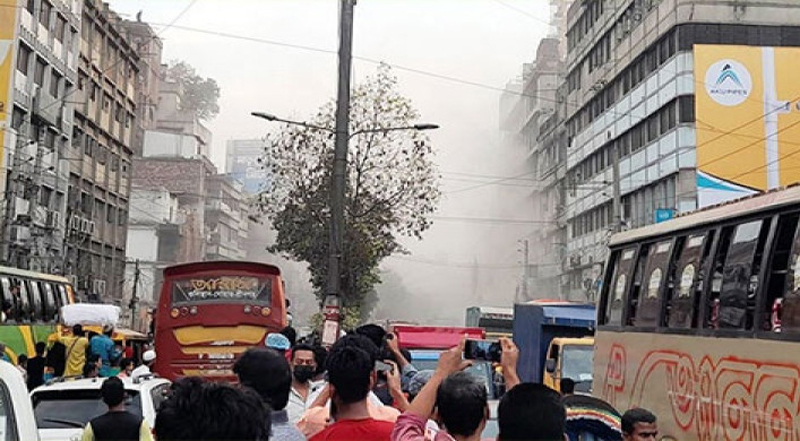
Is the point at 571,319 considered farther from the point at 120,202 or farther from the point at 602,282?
the point at 120,202

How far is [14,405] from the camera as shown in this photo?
15.5 ft

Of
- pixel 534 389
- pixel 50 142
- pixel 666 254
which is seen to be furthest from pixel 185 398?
pixel 50 142

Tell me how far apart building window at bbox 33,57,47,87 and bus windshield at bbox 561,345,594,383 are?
2666cm

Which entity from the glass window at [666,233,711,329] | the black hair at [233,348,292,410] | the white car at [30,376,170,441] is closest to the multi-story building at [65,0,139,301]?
the white car at [30,376,170,441]

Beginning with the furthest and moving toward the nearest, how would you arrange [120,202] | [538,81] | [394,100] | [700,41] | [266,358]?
[538,81]
[120,202]
[700,41]
[394,100]
[266,358]

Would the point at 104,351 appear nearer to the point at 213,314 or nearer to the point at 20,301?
the point at 213,314

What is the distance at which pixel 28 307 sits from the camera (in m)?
18.8

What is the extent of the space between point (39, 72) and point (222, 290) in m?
23.1

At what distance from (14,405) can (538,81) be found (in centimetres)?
6568

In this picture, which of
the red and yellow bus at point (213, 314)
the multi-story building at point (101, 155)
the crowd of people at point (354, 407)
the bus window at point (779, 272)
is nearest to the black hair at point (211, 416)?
the crowd of people at point (354, 407)

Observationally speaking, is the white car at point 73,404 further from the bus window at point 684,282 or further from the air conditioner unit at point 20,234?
the air conditioner unit at point 20,234

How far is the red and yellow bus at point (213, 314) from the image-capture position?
15.2 metres

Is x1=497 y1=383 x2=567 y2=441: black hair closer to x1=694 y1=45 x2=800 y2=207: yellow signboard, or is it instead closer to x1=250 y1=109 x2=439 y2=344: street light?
x1=250 y1=109 x2=439 y2=344: street light

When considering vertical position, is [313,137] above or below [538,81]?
below
